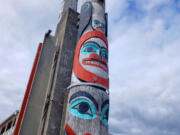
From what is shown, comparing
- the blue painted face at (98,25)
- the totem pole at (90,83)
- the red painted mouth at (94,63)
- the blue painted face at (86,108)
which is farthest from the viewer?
the blue painted face at (98,25)

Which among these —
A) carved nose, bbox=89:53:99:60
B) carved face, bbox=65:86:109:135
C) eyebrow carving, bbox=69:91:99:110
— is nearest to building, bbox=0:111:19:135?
eyebrow carving, bbox=69:91:99:110

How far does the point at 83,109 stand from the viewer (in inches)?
428

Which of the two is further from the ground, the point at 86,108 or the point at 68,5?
the point at 68,5

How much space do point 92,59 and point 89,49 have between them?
95 centimetres

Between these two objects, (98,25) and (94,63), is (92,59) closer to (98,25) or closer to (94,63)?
(94,63)

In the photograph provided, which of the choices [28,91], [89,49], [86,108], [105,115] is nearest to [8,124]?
[28,91]

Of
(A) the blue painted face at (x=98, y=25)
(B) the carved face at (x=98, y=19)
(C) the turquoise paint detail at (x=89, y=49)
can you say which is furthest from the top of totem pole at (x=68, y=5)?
(C) the turquoise paint detail at (x=89, y=49)

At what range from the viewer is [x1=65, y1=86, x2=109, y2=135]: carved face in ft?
34.6

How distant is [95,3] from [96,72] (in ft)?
25.0

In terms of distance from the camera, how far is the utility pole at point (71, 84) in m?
11.0

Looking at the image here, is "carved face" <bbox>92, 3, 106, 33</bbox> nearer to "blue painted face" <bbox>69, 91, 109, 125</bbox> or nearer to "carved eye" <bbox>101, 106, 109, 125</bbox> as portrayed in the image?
"blue painted face" <bbox>69, 91, 109, 125</bbox>

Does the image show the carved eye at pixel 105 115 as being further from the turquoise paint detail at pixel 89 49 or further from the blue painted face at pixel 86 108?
the turquoise paint detail at pixel 89 49

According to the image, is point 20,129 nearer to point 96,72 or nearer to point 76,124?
point 76,124

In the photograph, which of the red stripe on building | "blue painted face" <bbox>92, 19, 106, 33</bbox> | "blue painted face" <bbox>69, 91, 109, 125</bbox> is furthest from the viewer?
"blue painted face" <bbox>92, 19, 106, 33</bbox>
